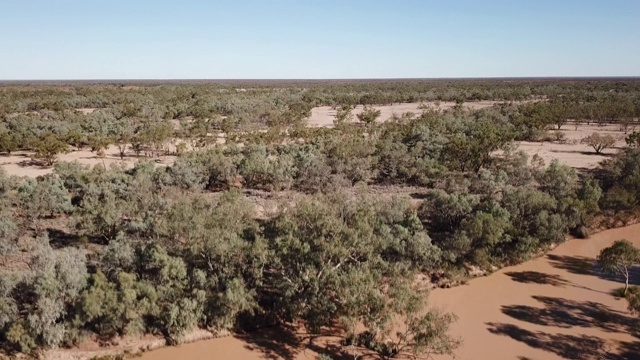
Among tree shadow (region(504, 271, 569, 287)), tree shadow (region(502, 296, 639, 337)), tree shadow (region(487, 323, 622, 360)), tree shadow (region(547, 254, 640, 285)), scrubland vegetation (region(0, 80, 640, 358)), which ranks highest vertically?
scrubland vegetation (region(0, 80, 640, 358))

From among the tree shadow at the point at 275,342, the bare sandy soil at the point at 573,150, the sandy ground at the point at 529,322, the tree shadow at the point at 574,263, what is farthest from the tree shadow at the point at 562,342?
the bare sandy soil at the point at 573,150

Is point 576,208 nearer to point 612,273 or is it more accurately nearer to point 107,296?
point 612,273

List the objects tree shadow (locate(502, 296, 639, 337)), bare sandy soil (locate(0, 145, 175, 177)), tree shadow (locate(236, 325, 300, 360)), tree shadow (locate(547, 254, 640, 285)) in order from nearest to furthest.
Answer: tree shadow (locate(236, 325, 300, 360)) < tree shadow (locate(502, 296, 639, 337)) < tree shadow (locate(547, 254, 640, 285)) < bare sandy soil (locate(0, 145, 175, 177))

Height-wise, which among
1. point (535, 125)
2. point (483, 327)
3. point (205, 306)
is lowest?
point (483, 327)

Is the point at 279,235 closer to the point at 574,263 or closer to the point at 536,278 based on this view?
the point at 536,278

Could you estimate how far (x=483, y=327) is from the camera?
23.2 m

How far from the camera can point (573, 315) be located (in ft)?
78.5

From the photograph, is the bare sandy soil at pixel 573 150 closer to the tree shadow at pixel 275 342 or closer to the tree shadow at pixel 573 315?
the tree shadow at pixel 573 315

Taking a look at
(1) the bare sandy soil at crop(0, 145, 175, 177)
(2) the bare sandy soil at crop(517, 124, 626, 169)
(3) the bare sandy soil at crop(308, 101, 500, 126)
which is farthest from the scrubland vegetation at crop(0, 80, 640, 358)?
(3) the bare sandy soil at crop(308, 101, 500, 126)

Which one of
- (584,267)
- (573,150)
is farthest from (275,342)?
(573,150)

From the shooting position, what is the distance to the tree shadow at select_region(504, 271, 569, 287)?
1086 inches

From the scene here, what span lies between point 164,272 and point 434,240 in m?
17.6

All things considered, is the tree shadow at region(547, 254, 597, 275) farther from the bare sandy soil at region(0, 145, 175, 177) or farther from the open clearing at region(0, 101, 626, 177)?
the bare sandy soil at region(0, 145, 175, 177)

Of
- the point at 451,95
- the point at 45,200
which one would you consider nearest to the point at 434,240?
the point at 45,200
